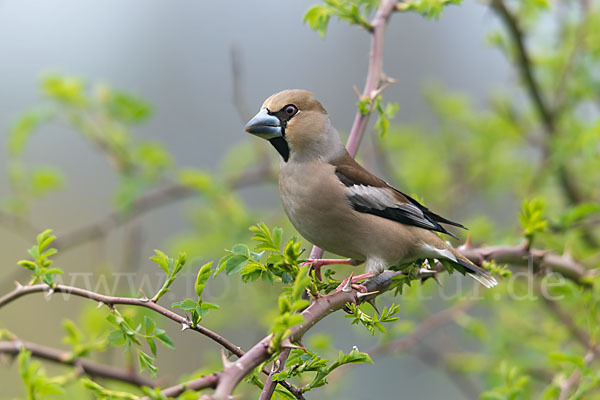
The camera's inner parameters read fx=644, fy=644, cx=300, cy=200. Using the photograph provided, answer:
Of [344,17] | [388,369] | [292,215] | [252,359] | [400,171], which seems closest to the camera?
[252,359]

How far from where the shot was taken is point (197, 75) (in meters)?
13.5

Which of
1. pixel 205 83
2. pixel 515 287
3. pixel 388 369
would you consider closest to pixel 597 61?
pixel 515 287

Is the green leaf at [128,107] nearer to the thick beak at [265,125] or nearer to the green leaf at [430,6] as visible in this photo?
the thick beak at [265,125]

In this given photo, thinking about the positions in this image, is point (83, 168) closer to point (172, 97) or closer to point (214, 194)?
point (172, 97)

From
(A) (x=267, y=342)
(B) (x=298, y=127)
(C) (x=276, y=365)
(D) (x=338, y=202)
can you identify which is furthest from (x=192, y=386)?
(B) (x=298, y=127)

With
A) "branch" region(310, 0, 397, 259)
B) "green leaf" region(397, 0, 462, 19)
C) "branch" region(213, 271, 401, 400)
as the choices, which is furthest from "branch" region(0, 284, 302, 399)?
"green leaf" region(397, 0, 462, 19)

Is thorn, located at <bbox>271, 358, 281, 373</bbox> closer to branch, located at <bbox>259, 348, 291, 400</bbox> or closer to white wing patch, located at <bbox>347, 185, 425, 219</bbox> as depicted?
branch, located at <bbox>259, 348, 291, 400</bbox>

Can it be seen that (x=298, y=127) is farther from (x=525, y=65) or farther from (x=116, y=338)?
(x=525, y=65)

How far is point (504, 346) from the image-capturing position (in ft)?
15.1

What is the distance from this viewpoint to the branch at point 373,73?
2.90 m

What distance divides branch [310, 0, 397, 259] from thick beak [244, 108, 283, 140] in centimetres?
44

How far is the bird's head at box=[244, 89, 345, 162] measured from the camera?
129 inches

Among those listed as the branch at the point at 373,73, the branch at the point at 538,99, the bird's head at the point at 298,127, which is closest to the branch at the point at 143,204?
the bird's head at the point at 298,127

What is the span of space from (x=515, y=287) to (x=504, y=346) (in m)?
0.53
